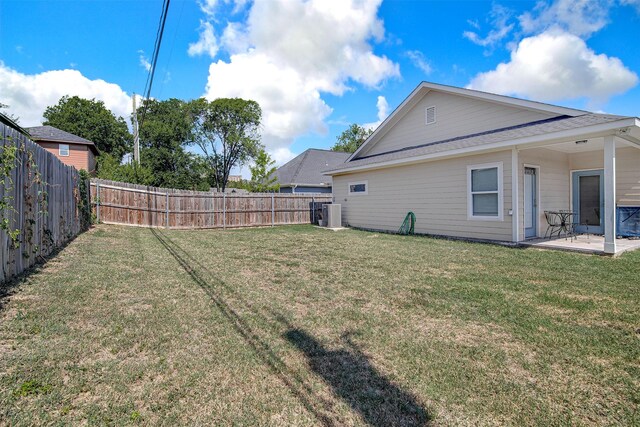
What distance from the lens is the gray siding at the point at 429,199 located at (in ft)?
29.3

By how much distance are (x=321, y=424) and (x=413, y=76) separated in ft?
51.6

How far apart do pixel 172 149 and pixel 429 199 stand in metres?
33.0

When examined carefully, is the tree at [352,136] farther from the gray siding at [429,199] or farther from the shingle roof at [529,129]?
the shingle roof at [529,129]

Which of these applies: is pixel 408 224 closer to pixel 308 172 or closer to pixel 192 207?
pixel 192 207

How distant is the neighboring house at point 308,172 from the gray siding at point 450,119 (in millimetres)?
11000

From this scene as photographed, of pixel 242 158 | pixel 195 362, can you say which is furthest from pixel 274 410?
pixel 242 158

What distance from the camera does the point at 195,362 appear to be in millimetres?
2648

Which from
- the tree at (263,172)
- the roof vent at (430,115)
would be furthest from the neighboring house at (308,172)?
the roof vent at (430,115)

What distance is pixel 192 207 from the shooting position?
45.4 ft

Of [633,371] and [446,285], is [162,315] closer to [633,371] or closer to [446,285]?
[446,285]

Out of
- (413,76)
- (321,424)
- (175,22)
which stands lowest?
(321,424)

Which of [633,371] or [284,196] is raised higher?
[284,196]

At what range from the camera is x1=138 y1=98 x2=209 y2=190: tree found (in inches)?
1355

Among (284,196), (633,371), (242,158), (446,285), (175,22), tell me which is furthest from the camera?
(242,158)
